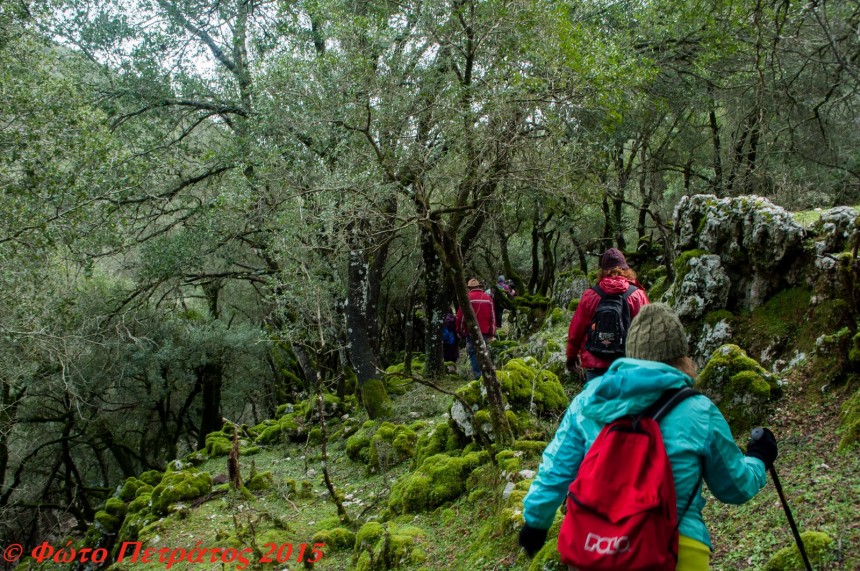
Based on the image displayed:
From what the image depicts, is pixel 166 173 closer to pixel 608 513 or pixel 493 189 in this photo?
pixel 493 189

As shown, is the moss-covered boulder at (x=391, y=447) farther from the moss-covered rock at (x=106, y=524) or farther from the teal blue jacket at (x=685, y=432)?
the teal blue jacket at (x=685, y=432)

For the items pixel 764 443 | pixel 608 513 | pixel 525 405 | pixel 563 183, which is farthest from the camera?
pixel 563 183

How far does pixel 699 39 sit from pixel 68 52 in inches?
511

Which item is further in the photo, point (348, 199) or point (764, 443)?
point (348, 199)

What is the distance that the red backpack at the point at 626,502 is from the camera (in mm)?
2070

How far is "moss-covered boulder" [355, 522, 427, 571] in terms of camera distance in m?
5.63

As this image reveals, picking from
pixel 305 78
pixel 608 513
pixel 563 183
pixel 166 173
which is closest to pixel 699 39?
pixel 563 183

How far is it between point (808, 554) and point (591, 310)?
2.49 meters

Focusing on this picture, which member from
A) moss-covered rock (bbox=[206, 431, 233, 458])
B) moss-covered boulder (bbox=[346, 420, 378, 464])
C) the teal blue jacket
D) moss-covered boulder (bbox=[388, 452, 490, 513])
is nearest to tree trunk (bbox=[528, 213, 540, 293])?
moss-covered boulder (bbox=[346, 420, 378, 464])

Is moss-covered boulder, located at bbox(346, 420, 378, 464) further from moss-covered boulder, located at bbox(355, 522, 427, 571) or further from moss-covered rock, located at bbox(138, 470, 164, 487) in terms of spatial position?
moss-covered rock, located at bbox(138, 470, 164, 487)

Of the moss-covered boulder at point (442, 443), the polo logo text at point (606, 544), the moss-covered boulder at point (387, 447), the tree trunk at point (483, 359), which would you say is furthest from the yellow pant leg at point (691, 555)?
the moss-covered boulder at point (387, 447)

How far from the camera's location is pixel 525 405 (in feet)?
25.0

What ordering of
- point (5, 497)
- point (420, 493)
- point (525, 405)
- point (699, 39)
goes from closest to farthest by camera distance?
point (420, 493) → point (525, 405) → point (699, 39) → point (5, 497)

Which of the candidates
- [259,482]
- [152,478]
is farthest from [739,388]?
[152,478]
